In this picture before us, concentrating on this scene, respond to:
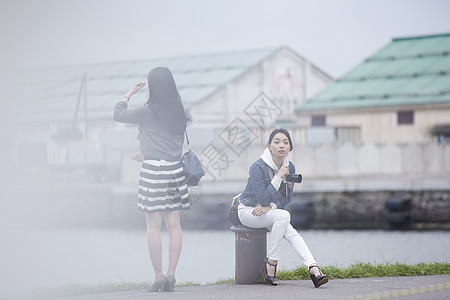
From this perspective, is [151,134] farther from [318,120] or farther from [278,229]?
[318,120]

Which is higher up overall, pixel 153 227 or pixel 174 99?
pixel 174 99

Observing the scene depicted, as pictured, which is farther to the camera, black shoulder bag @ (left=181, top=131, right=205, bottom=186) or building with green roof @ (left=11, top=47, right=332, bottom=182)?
building with green roof @ (left=11, top=47, right=332, bottom=182)

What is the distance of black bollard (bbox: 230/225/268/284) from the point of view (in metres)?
8.98

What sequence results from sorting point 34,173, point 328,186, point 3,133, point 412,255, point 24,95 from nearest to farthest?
1. point 412,255
2. point 3,133
3. point 328,186
4. point 34,173
5. point 24,95

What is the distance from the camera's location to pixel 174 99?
340 inches

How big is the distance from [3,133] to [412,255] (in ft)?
48.4

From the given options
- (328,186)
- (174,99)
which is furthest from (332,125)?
(174,99)

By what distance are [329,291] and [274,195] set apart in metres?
1.06

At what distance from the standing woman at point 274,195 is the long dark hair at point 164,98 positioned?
2.89 ft

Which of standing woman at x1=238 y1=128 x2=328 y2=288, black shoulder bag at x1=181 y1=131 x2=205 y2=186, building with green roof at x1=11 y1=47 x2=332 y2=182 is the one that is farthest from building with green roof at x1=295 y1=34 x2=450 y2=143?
black shoulder bag at x1=181 y1=131 x2=205 y2=186

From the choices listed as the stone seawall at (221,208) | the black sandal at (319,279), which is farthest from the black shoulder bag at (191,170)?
the stone seawall at (221,208)

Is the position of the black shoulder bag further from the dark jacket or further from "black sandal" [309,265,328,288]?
"black sandal" [309,265,328,288]

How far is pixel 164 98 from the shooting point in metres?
8.59

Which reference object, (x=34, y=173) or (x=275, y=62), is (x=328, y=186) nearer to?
(x=34, y=173)
